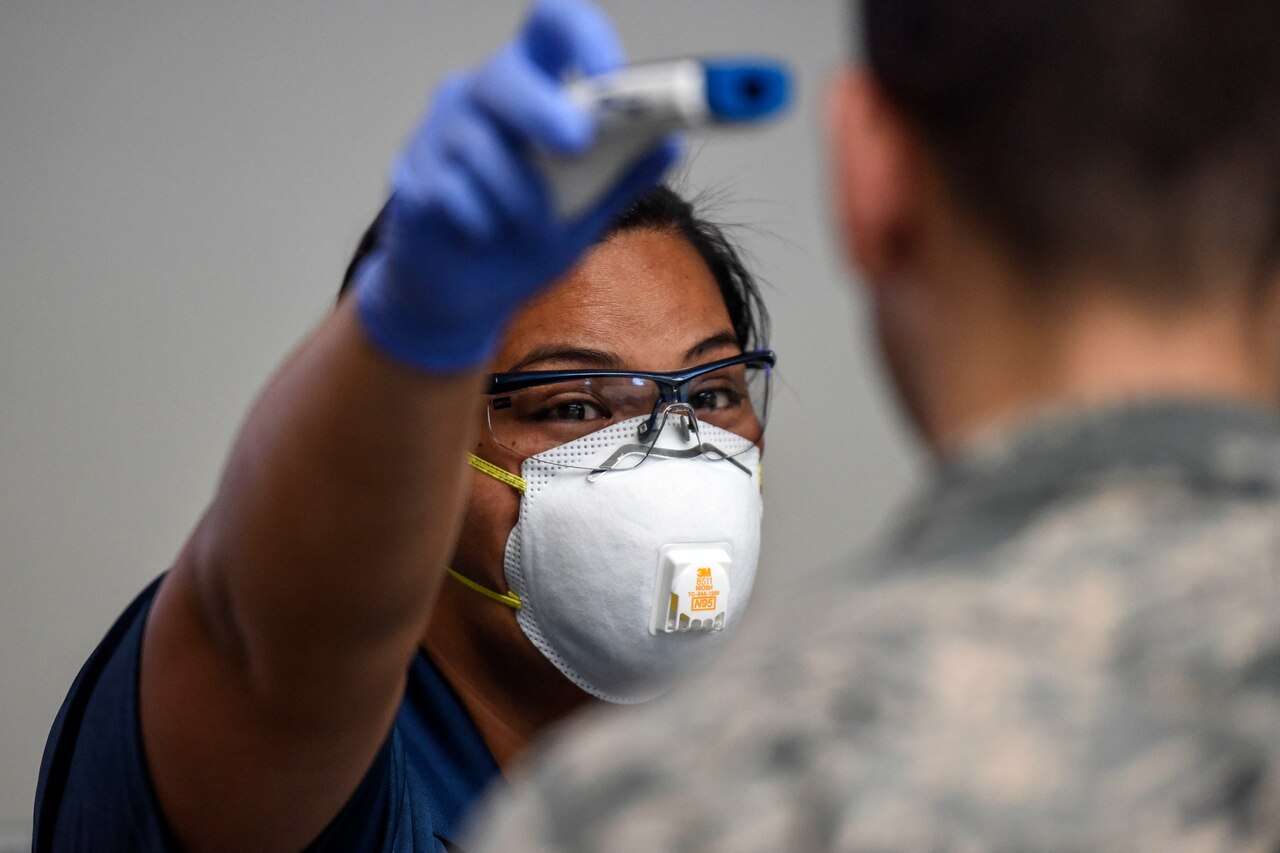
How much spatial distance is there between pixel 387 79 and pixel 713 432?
53.9 inches

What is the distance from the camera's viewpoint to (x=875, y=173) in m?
0.67

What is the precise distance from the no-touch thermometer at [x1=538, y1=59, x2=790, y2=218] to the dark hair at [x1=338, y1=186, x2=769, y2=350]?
866mm

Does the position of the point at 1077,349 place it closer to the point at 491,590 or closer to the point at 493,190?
the point at 493,190

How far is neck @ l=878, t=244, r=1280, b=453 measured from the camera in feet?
2.03

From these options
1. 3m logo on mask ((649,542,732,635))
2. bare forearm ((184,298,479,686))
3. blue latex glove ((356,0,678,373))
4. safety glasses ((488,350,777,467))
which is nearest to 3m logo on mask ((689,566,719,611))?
3m logo on mask ((649,542,732,635))

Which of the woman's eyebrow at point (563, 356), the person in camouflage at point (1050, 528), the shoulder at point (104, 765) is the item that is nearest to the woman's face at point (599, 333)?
the woman's eyebrow at point (563, 356)

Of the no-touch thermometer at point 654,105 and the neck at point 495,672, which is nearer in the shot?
the no-touch thermometer at point 654,105

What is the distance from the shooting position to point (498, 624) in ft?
5.12

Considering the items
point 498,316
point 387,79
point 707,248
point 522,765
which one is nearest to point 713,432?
point 707,248

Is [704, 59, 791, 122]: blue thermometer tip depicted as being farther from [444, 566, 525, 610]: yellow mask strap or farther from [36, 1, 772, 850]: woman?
[444, 566, 525, 610]: yellow mask strap

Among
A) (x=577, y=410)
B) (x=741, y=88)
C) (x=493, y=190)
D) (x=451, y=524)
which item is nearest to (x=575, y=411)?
(x=577, y=410)

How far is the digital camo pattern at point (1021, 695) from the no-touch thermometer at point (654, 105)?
0.72ft

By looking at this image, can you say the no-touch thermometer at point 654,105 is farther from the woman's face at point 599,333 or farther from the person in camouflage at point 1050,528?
the woman's face at point 599,333

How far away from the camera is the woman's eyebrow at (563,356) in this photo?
1.61m
